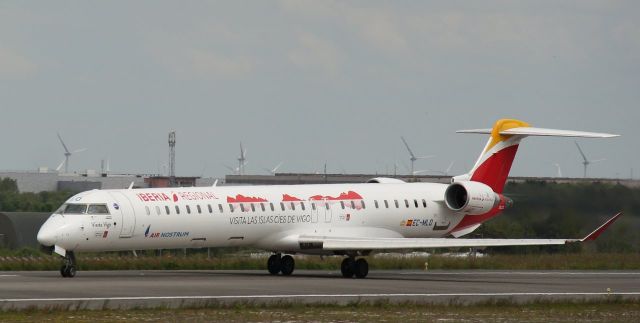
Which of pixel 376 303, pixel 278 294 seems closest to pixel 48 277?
pixel 278 294

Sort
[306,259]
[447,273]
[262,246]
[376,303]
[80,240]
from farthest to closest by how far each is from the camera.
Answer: [306,259] → [447,273] → [262,246] → [80,240] → [376,303]

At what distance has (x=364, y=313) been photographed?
2633 centimetres

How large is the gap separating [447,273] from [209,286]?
13.4 meters

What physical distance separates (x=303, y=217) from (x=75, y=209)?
804 cm

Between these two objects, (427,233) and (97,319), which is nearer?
(97,319)

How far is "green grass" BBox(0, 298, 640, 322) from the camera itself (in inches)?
971

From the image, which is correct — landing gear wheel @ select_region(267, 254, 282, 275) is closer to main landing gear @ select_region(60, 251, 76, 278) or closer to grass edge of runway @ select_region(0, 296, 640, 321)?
main landing gear @ select_region(60, 251, 76, 278)

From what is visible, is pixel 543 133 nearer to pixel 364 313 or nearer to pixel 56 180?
pixel 364 313

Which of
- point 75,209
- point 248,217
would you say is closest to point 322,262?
point 248,217

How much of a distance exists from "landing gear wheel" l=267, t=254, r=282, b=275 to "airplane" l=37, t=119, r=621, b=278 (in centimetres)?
3

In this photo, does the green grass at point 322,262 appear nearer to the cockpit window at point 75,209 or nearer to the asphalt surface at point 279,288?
the asphalt surface at point 279,288

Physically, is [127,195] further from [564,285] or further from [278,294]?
[564,285]

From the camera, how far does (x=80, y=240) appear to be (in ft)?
120

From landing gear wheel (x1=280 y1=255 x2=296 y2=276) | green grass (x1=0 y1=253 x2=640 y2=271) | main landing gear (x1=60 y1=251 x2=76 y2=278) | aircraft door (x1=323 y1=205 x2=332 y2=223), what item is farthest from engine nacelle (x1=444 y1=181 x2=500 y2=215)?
main landing gear (x1=60 y1=251 x2=76 y2=278)
